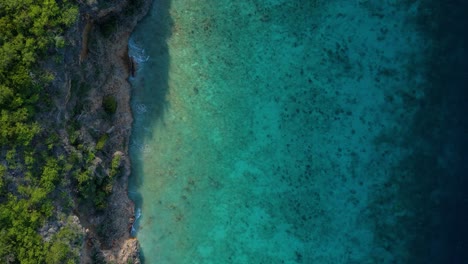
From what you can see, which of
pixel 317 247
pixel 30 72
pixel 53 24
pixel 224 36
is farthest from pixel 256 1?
pixel 317 247

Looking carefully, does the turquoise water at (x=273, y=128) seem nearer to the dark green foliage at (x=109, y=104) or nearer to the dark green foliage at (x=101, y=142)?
the dark green foliage at (x=109, y=104)

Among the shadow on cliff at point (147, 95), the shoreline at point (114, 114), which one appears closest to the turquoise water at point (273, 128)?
the shadow on cliff at point (147, 95)

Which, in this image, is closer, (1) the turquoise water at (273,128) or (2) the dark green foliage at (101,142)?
(2) the dark green foliage at (101,142)

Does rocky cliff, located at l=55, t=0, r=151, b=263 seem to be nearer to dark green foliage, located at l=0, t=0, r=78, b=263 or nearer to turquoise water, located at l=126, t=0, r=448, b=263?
turquoise water, located at l=126, t=0, r=448, b=263

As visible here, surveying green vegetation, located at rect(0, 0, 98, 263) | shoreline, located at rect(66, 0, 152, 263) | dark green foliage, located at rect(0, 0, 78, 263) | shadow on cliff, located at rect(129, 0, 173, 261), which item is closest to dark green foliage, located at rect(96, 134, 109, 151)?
shoreline, located at rect(66, 0, 152, 263)

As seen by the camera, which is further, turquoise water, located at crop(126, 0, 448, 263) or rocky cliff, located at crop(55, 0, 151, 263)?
turquoise water, located at crop(126, 0, 448, 263)

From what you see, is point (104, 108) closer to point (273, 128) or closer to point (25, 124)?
point (25, 124)
